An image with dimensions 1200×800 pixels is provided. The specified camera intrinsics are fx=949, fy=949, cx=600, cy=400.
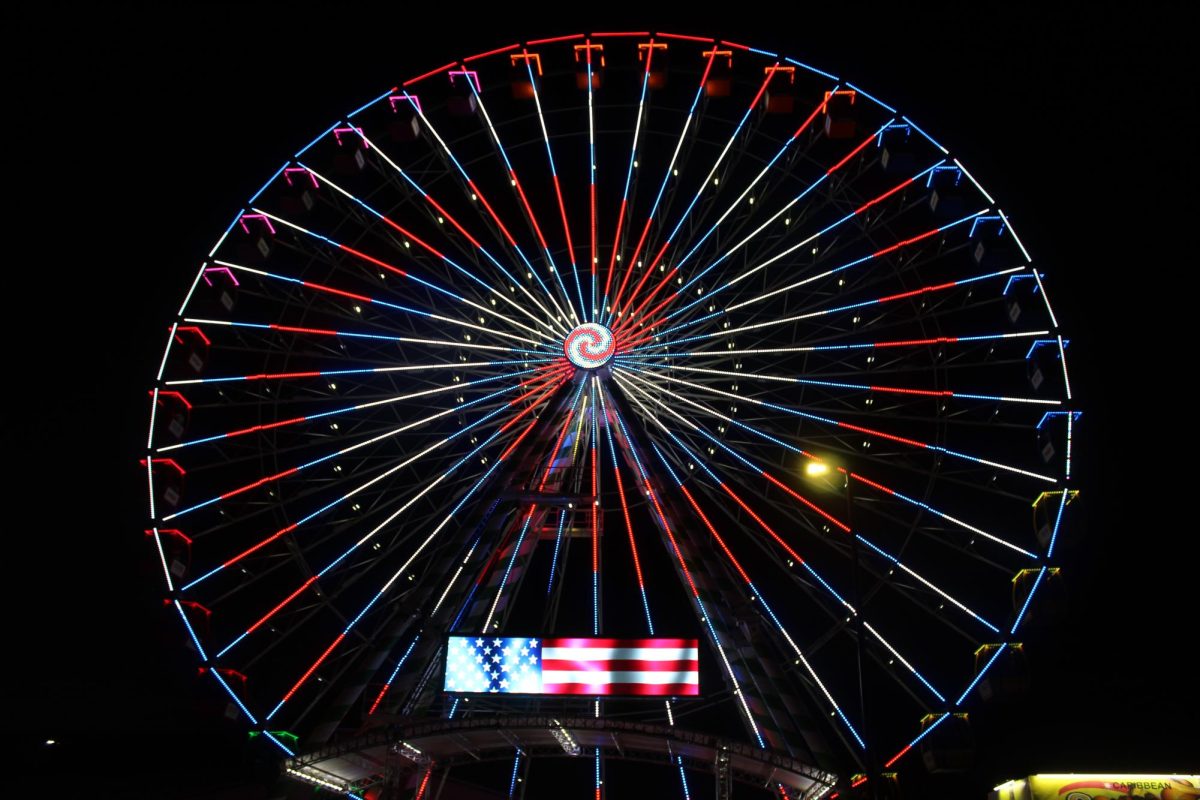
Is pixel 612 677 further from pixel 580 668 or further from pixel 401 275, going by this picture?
pixel 401 275

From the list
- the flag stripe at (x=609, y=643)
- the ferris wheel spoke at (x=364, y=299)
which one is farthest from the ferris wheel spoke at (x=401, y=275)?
the flag stripe at (x=609, y=643)

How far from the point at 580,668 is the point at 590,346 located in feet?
21.8

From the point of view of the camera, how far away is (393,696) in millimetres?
17531

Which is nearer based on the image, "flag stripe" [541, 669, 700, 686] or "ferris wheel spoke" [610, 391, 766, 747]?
"flag stripe" [541, 669, 700, 686]

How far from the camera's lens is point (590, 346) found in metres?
19.9

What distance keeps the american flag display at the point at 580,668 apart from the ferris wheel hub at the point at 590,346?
5852 millimetres

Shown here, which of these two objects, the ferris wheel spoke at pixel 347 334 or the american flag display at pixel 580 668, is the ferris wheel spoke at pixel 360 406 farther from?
the american flag display at pixel 580 668

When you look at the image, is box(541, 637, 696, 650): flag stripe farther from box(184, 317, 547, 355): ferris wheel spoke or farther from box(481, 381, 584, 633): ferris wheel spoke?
box(184, 317, 547, 355): ferris wheel spoke

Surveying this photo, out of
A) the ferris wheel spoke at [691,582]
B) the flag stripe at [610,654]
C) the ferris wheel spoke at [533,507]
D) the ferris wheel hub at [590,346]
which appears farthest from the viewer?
→ the ferris wheel hub at [590,346]

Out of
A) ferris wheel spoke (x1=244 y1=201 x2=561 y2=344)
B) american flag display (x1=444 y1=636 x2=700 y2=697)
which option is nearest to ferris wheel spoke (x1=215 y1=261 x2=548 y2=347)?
ferris wheel spoke (x1=244 y1=201 x2=561 y2=344)

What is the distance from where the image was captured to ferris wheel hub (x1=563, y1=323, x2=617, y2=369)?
64.8 ft

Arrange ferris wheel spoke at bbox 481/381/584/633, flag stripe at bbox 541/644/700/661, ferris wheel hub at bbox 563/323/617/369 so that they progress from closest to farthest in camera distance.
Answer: flag stripe at bbox 541/644/700/661 → ferris wheel spoke at bbox 481/381/584/633 → ferris wheel hub at bbox 563/323/617/369

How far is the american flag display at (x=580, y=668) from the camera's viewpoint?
1662 centimetres

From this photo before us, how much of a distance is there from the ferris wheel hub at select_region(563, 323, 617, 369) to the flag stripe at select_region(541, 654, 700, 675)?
6.08 metres
